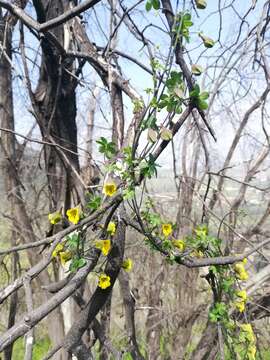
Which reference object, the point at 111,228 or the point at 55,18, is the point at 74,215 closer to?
the point at 111,228

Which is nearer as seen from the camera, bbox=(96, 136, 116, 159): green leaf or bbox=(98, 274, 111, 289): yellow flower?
bbox=(96, 136, 116, 159): green leaf

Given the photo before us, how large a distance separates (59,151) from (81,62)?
0.53 meters

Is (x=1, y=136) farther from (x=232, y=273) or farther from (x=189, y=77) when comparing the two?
(x=189, y=77)

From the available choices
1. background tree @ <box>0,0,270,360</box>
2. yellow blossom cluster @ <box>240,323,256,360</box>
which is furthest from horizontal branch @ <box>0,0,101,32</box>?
yellow blossom cluster @ <box>240,323,256,360</box>

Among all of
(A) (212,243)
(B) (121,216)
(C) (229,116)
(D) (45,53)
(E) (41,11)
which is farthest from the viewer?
(C) (229,116)

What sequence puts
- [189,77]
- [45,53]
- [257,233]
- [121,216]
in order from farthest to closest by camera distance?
[257,233], [45,53], [121,216], [189,77]

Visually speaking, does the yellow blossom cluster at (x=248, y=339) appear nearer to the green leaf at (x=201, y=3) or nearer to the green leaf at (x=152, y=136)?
the green leaf at (x=152, y=136)

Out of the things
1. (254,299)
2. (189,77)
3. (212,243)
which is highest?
(189,77)

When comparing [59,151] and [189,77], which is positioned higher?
[189,77]

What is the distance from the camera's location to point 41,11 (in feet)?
6.84

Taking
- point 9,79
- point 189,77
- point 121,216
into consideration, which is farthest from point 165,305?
point 189,77

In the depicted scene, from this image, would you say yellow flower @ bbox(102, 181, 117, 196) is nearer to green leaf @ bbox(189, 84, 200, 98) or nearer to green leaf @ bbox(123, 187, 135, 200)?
A: green leaf @ bbox(123, 187, 135, 200)

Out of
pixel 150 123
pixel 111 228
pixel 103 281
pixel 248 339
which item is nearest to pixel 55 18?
pixel 150 123

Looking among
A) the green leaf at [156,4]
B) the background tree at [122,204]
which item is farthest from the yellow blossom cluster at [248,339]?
the green leaf at [156,4]
